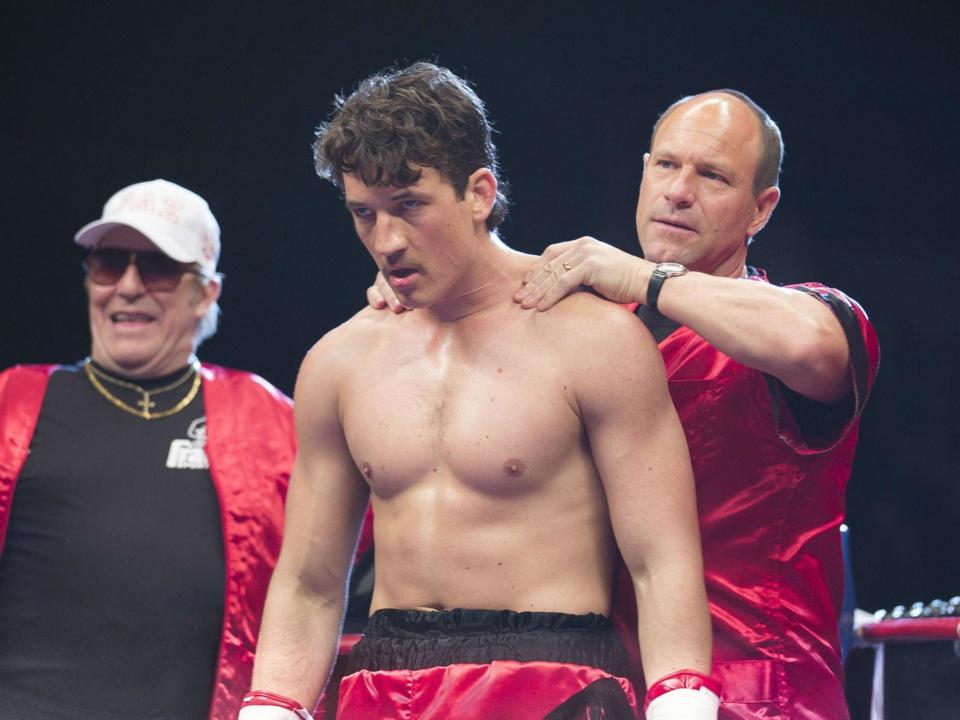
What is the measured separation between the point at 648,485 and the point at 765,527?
1.05 ft

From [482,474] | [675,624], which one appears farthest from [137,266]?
[675,624]

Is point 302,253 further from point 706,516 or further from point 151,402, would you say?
point 706,516

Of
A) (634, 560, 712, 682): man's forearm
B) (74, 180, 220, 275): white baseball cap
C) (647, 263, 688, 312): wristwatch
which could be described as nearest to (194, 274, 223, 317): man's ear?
(74, 180, 220, 275): white baseball cap

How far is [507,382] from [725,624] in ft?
1.53

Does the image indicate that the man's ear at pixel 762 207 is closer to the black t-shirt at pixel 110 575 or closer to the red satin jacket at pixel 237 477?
the red satin jacket at pixel 237 477

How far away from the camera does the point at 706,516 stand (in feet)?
5.83

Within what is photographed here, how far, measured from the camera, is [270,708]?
5.47 feet

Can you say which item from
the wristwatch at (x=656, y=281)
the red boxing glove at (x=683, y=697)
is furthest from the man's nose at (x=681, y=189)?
the red boxing glove at (x=683, y=697)

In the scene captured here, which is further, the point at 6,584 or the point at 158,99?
the point at 158,99

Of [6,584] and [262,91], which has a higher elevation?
[262,91]

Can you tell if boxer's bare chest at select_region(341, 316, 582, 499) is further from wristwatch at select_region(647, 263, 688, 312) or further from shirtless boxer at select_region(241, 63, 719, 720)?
wristwatch at select_region(647, 263, 688, 312)

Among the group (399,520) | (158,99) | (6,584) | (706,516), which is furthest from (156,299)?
(158,99)

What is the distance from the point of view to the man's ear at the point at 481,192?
1643mm

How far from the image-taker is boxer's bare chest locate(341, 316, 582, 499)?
5.16 ft
